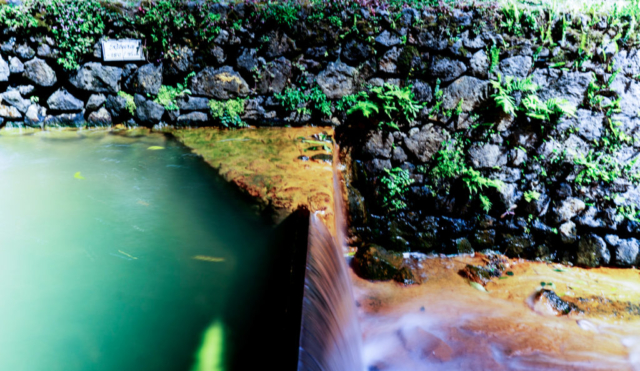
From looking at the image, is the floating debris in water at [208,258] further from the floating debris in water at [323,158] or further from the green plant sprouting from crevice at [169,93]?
the green plant sprouting from crevice at [169,93]

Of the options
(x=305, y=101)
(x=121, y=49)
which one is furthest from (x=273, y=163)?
(x=121, y=49)

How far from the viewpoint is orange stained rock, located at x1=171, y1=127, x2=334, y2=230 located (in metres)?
3.00

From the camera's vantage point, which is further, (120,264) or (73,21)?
(73,21)

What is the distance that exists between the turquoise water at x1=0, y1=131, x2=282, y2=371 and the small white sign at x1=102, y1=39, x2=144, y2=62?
2.25 m

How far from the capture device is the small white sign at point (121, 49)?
5.05 metres

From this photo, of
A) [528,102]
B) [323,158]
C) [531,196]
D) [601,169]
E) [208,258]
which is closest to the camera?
[208,258]

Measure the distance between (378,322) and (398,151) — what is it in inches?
105

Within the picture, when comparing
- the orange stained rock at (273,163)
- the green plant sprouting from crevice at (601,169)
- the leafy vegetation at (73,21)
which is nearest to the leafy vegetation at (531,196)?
the green plant sprouting from crevice at (601,169)

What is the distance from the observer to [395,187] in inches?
204

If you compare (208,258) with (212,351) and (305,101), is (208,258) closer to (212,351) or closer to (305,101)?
(212,351)

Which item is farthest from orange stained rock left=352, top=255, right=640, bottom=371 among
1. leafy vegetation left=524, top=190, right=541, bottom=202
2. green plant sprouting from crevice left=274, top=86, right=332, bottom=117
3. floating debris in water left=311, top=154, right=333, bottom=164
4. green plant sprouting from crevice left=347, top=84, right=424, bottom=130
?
green plant sprouting from crevice left=274, top=86, right=332, bottom=117

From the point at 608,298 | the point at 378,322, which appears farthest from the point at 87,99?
the point at 608,298

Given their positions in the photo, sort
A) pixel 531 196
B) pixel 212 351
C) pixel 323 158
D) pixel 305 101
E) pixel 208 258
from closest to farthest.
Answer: pixel 212 351 < pixel 208 258 < pixel 323 158 < pixel 531 196 < pixel 305 101

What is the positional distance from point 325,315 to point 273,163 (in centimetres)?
198
